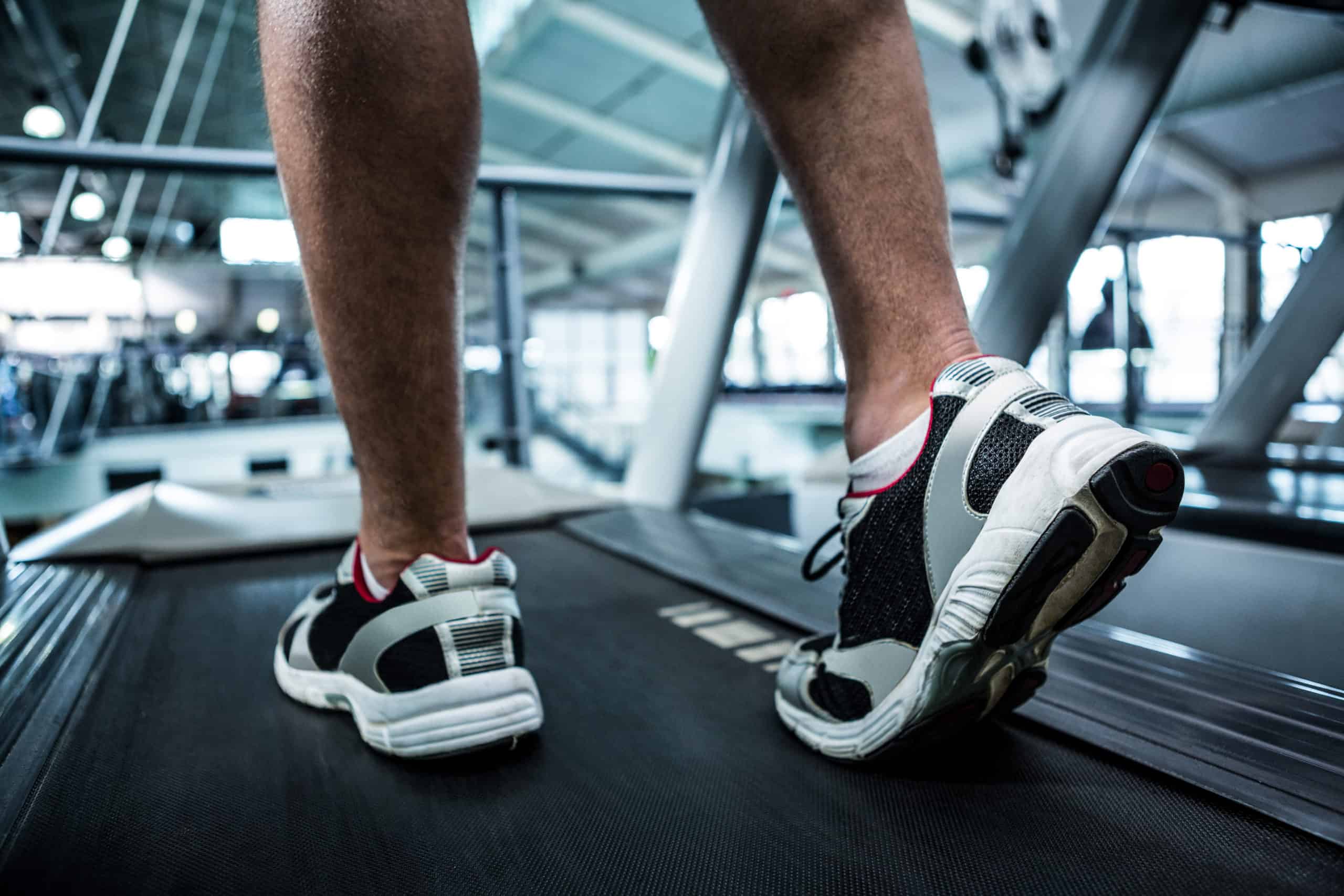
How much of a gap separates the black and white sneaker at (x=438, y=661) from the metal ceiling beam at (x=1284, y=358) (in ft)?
7.42

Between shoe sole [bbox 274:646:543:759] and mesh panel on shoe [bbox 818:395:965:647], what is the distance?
0.70 ft

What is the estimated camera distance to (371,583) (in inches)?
22.6

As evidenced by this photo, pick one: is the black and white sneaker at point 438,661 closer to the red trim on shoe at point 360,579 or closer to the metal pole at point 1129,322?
the red trim on shoe at point 360,579

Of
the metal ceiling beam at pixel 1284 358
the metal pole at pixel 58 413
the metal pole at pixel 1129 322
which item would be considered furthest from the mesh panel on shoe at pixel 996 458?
the metal pole at pixel 58 413

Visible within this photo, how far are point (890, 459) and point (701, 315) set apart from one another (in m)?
1.26

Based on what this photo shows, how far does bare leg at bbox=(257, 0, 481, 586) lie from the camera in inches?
18.4

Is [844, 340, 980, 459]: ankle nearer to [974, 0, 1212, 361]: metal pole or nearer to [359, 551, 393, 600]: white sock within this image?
[359, 551, 393, 600]: white sock

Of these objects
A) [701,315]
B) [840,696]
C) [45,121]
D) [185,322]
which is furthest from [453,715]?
[185,322]

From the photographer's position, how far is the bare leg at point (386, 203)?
467mm

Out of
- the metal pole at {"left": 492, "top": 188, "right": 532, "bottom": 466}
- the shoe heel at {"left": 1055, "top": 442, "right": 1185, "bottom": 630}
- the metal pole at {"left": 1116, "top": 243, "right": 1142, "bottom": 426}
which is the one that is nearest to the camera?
the shoe heel at {"left": 1055, "top": 442, "right": 1185, "bottom": 630}

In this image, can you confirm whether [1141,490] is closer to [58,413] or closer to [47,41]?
[58,413]

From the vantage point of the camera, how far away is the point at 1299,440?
189 inches

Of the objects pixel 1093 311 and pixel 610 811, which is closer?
pixel 610 811

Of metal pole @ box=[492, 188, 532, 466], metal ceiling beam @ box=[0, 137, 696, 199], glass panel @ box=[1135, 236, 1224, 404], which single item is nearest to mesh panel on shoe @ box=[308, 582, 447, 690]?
metal ceiling beam @ box=[0, 137, 696, 199]
